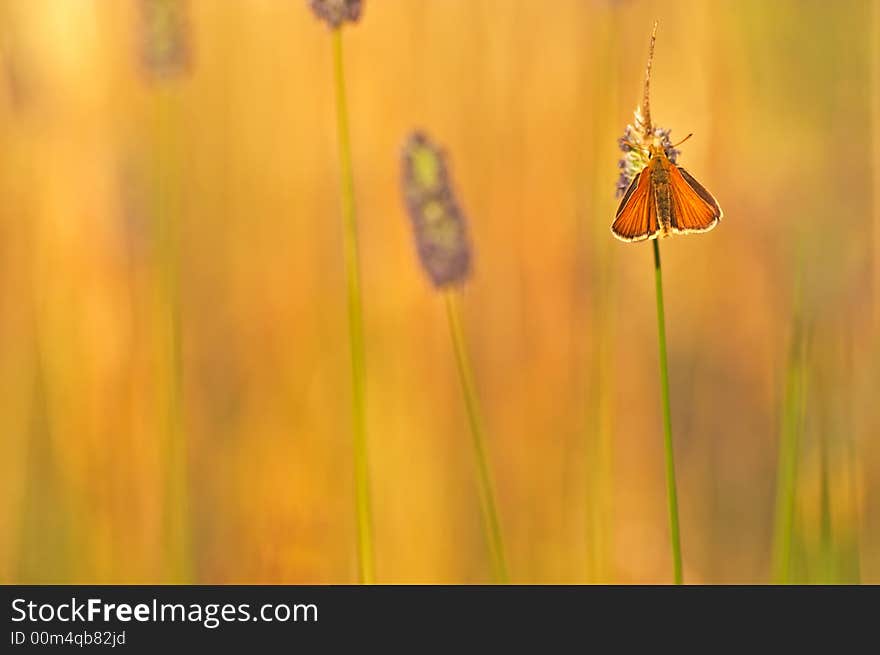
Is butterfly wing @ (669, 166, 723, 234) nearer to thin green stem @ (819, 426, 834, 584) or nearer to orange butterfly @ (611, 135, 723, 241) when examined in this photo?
orange butterfly @ (611, 135, 723, 241)

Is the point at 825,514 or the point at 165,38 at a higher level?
the point at 165,38

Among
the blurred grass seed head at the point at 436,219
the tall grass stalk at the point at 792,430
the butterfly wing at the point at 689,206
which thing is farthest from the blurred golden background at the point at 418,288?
the butterfly wing at the point at 689,206

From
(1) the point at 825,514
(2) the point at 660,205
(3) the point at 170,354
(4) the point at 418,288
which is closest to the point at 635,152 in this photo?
(2) the point at 660,205

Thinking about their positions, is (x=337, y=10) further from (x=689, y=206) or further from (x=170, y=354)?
(x=170, y=354)

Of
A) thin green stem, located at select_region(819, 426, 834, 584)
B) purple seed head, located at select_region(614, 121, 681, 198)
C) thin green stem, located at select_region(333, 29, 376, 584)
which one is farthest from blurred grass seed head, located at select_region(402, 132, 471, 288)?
thin green stem, located at select_region(819, 426, 834, 584)
